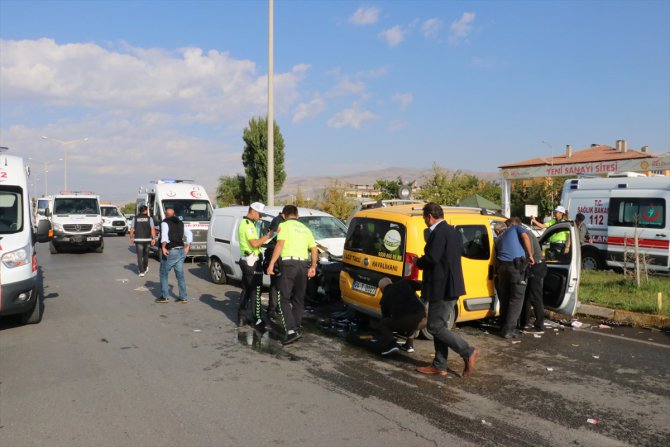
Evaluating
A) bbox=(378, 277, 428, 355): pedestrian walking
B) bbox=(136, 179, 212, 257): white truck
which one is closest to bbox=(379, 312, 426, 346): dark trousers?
bbox=(378, 277, 428, 355): pedestrian walking

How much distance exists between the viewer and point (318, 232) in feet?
35.1

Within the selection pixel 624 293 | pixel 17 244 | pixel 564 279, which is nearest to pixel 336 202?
pixel 624 293

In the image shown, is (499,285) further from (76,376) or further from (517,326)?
(76,376)

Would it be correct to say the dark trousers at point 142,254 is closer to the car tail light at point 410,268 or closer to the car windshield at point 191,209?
the car windshield at point 191,209

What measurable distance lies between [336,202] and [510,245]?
737 inches

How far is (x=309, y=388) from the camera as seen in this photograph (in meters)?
5.31

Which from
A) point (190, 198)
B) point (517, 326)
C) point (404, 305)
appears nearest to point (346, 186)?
point (190, 198)

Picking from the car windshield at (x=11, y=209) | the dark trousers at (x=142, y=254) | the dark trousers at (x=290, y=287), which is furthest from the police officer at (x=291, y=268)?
the dark trousers at (x=142, y=254)

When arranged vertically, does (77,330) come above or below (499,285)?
below

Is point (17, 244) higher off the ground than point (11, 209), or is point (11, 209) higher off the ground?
point (11, 209)

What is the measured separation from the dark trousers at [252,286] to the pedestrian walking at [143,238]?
6347 mm

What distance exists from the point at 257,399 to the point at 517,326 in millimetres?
4597

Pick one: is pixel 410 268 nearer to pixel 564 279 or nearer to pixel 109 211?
pixel 564 279

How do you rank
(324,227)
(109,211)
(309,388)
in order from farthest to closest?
(109,211), (324,227), (309,388)
